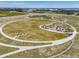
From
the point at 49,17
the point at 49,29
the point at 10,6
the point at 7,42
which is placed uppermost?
the point at 10,6

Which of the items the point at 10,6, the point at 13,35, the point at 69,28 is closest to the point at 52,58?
the point at 69,28

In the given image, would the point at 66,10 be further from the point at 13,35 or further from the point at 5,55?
the point at 5,55

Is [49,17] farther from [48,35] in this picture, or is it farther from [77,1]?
[77,1]

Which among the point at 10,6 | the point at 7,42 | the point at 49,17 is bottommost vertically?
the point at 7,42

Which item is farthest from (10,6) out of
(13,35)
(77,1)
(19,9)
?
(77,1)

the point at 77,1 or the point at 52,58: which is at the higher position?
the point at 77,1

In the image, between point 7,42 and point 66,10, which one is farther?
point 66,10
